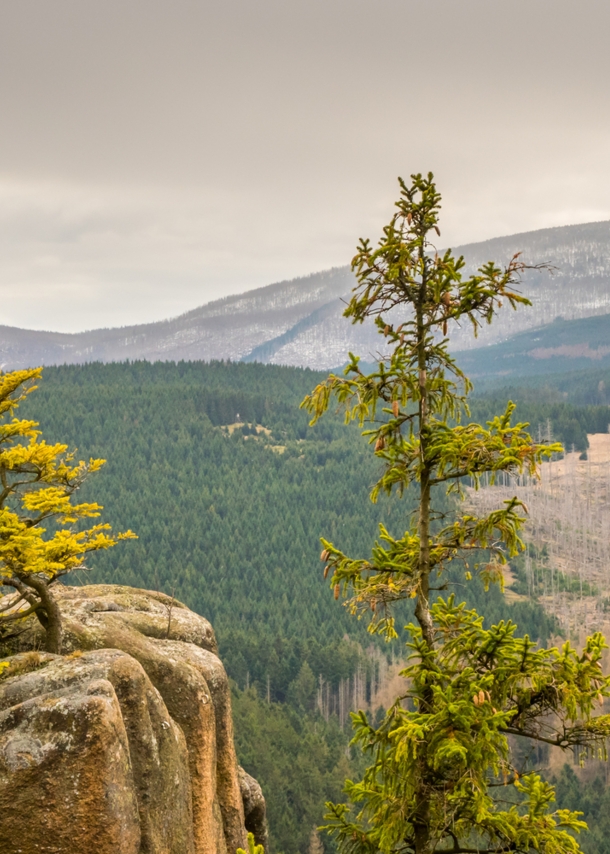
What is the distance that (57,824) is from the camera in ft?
55.9

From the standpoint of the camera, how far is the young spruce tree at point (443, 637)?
1476 cm

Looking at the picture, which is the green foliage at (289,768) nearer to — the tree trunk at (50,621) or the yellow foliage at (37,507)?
the tree trunk at (50,621)

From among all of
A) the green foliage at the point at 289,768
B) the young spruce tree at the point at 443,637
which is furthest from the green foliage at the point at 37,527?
the green foliage at the point at 289,768

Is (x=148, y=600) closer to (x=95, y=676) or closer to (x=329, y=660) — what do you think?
(x=95, y=676)

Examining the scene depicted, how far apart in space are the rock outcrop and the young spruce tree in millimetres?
5070

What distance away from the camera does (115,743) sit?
58.6ft

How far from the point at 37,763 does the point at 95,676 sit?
8.23 ft

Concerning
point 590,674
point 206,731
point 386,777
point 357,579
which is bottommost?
point 206,731

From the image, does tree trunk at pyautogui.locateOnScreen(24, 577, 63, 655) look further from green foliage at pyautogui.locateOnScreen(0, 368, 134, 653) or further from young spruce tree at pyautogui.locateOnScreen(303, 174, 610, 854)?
young spruce tree at pyautogui.locateOnScreen(303, 174, 610, 854)

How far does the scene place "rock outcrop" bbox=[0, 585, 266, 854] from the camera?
17.1 metres

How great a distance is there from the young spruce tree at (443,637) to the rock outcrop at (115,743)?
16.6ft

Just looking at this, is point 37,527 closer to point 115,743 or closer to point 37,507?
point 37,507

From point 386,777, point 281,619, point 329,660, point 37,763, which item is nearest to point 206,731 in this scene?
point 37,763

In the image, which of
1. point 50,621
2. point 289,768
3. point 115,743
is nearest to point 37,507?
point 50,621
